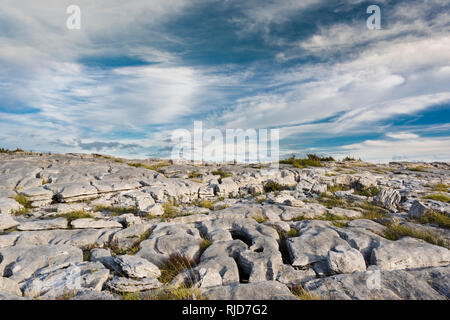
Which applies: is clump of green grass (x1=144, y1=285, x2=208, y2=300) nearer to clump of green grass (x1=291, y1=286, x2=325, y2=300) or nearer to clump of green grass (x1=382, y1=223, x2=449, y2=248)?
clump of green grass (x1=291, y1=286, x2=325, y2=300)

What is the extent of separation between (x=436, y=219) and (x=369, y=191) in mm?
7150

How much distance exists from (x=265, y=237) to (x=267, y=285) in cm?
248

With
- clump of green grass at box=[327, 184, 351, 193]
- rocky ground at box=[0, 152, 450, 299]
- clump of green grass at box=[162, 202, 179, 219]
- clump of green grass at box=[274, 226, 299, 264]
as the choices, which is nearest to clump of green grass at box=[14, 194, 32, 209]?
rocky ground at box=[0, 152, 450, 299]

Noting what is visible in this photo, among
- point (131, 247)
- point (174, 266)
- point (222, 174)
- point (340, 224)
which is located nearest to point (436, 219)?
point (340, 224)

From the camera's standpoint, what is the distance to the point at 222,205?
1277 centimetres

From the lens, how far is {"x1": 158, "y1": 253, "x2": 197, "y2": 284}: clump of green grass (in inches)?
216

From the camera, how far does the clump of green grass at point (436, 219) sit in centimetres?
880

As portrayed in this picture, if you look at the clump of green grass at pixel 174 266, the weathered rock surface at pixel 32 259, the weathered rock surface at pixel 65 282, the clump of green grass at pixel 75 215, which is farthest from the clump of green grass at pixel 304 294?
the clump of green grass at pixel 75 215

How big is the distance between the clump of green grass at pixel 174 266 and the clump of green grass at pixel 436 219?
967cm

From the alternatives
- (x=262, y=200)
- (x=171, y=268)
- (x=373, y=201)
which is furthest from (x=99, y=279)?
(x=373, y=201)

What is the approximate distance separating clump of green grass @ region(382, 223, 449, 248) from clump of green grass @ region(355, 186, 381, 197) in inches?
321

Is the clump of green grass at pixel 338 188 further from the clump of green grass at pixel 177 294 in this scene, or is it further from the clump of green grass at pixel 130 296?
the clump of green grass at pixel 130 296

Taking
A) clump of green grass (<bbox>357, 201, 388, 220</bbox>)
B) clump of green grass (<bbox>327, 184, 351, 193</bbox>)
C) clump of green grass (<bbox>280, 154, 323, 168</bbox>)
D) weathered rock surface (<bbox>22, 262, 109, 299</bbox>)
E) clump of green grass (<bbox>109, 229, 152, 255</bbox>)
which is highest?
clump of green grass (<bbox>280, 154, 323, 168</bbox>)
